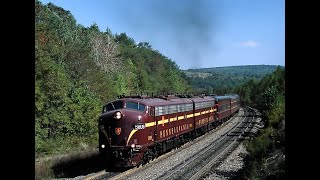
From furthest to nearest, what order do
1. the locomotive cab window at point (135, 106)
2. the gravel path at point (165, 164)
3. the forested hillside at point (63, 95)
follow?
the forested hillside at point (63, 95), the locomotive cab window at point (135, 106), the gravel path at point (165, 164)

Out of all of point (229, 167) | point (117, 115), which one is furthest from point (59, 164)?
point (229, 167)

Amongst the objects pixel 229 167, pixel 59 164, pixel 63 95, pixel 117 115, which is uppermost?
pixel 63 95

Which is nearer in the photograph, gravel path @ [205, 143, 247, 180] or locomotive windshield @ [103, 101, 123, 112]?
gravel path @ [205, 143, 247, 180]

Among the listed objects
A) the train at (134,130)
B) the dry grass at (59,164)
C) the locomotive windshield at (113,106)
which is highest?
the locomotive windshield at (113,106)

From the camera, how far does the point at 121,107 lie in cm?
2077

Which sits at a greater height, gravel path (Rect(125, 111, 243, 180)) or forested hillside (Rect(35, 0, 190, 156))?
forested hillside (Rect(35, 0, 190, 156))

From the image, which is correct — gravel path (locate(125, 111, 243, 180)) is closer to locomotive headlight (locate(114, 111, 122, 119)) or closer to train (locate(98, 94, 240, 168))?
train (locate(98, 94, 240, 168))

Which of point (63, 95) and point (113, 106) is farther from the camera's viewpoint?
point (63, 95)

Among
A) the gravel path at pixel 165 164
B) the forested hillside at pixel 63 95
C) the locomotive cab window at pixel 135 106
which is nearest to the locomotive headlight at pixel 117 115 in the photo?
the locomotive cab window at pixel 135 106

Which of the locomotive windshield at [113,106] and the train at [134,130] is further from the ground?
the locomotive windshield at [113,106]

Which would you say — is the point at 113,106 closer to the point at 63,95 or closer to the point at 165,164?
the point at 165,164

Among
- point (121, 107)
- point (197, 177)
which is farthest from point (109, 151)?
point (197, 177)

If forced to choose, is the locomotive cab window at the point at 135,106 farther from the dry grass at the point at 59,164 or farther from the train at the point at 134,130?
the dry grass at the point at 59,164

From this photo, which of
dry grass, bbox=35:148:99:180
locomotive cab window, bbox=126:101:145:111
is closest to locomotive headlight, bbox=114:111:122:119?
locomotive cab window, bbox=126:101:145:111
